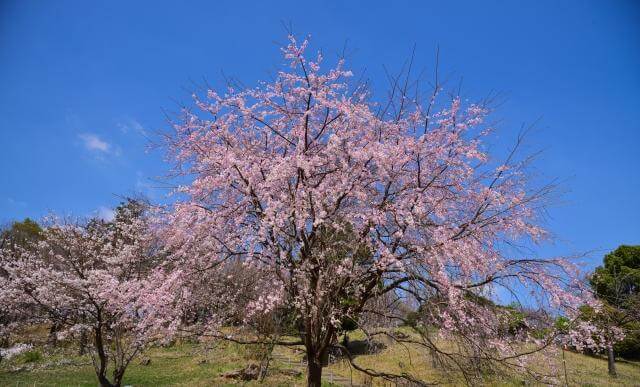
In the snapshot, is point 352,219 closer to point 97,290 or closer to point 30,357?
point 97,290

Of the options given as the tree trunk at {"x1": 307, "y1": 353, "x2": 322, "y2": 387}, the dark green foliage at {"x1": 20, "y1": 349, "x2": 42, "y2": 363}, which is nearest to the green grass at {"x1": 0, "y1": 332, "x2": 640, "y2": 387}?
the dark green foliage at {"x1": 20, "y1": 349, "x2": 42, "y2": 363}

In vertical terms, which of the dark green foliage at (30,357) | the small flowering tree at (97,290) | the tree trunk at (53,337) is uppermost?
the small flowering tree at (97,290)

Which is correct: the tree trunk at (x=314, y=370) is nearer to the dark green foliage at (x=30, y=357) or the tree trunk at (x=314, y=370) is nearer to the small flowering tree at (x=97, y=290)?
the small flowering tree at (x=97, y=290)

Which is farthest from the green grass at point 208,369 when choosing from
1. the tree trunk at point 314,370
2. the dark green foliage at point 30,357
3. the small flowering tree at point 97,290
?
the tree trunk at point 314,370

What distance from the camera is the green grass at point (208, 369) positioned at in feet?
48.4

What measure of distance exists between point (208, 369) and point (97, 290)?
8556mm

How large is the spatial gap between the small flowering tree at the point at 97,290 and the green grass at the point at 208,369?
7.36 feet

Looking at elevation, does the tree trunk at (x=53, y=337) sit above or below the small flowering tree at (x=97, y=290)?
below

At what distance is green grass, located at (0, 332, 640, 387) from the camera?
1474 cm

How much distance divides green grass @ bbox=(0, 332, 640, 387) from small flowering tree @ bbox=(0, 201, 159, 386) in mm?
2244

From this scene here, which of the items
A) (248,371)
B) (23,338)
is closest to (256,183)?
(248,371)

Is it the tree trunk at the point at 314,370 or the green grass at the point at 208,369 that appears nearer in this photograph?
the tree trunk at the point at 314,370

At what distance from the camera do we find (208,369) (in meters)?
17.5

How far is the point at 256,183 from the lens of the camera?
7.62 meters
